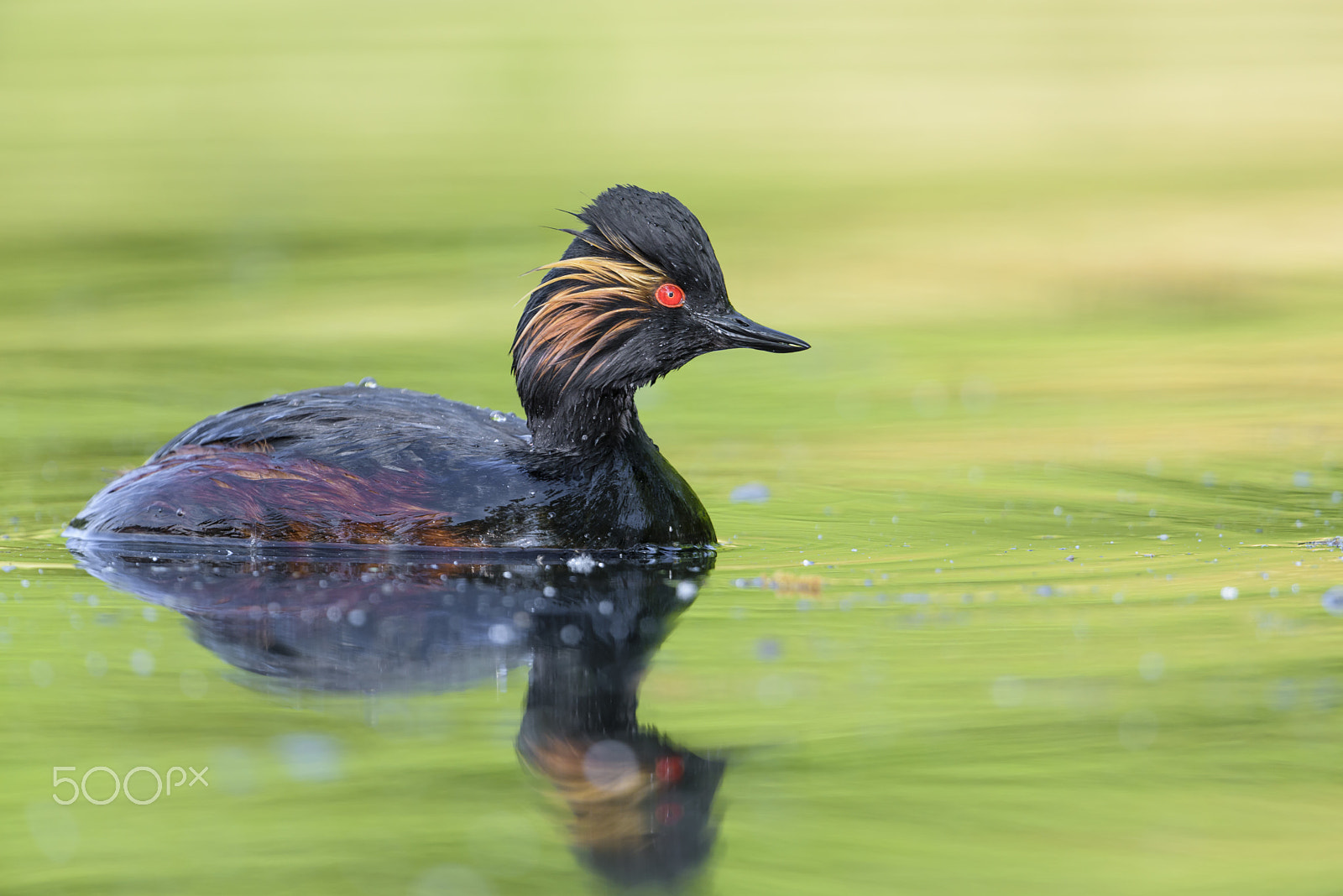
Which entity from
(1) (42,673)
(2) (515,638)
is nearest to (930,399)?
Answer: (2) (515,638)

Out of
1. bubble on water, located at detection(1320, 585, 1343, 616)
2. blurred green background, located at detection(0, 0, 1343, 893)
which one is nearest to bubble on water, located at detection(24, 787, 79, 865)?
blurred green background, located at detection(0, 0, 1343, 893)

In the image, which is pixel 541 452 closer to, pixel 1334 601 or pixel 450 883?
pixel 1334 601

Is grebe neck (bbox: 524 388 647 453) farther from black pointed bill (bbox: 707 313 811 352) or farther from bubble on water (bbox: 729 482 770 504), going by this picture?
bubble on water (bbox: 729 482 770 504)

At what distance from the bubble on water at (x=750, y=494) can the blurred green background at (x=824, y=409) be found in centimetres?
15

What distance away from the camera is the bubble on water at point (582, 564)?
24.8ft

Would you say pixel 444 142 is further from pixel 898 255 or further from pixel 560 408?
pixel 560 408

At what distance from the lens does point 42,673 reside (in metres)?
6.12

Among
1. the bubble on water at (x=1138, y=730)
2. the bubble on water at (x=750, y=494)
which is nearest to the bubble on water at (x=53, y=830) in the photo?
the bubble on water at (x=1138, y=730)

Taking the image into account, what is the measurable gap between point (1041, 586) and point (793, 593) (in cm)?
91

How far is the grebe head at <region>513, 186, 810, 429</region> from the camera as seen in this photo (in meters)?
7.87

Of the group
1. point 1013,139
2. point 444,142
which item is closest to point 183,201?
point 444,142

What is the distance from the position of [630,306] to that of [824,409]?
3133 millimetres

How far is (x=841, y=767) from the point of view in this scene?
5.11 meters

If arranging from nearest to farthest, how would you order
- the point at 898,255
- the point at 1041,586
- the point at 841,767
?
the point at 841,767 < the point at 1041,586 < the point at 898,255
